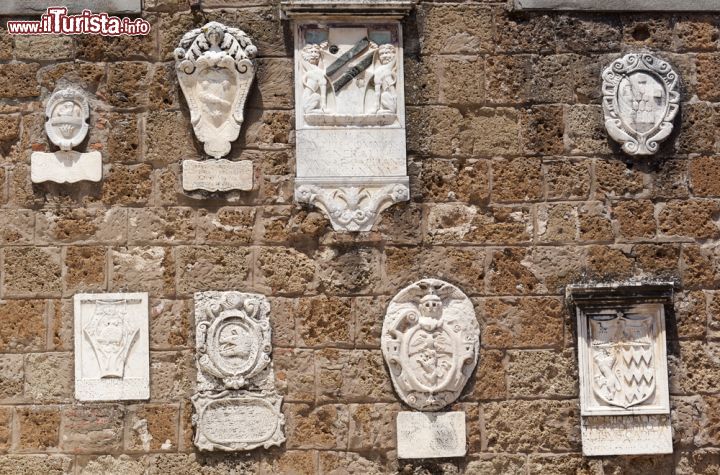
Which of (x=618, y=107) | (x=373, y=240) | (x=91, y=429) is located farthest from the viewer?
(x=618, y=107)

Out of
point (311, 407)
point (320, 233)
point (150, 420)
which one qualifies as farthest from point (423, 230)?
point (150, 420)

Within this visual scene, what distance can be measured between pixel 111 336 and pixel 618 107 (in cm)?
301

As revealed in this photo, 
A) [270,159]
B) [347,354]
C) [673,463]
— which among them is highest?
[270,159]

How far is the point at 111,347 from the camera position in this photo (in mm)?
6488

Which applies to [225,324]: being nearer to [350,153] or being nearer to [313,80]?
[350,153]

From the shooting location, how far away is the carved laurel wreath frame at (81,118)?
659cm

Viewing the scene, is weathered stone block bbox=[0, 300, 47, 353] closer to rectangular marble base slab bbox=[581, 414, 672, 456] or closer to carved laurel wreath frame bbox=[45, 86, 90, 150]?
carved laurel wreath frame bbox=[45, 86, 90, 150]

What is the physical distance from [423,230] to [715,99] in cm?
180

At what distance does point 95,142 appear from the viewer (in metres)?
6.65

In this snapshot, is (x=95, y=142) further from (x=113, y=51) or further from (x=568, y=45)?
(x=568, y=45)

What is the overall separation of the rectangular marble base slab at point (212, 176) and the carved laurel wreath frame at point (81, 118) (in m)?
0.57

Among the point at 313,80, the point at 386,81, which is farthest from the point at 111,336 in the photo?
the point at 386,81

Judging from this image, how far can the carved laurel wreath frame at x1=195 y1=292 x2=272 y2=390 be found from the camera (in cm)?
650

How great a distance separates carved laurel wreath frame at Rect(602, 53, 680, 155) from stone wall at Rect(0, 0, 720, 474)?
8 cm
